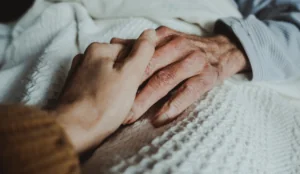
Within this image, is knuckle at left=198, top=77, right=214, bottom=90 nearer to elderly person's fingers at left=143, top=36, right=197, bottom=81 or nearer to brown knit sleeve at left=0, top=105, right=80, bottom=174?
elderly person's fingers at left=143, top=36, right=197, bottom=81

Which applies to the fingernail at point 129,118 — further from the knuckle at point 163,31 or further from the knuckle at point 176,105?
the knuckle at point 163,31

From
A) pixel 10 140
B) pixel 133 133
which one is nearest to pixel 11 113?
pixel 10 140

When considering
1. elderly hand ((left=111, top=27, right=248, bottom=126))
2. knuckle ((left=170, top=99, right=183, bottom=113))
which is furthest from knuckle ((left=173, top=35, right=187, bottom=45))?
knuckle ((left=170, top=99, right=183, bottom=113))

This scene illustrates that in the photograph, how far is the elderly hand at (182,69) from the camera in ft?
1.46

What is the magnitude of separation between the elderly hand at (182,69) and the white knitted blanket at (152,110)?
2 centimetres

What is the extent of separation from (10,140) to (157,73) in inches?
10.8

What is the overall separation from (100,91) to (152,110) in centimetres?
10

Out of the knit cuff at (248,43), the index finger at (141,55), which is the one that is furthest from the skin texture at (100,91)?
the knit cuff at (248,43)

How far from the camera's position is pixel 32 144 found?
0.79 feet

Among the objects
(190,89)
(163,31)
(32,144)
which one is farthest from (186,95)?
(32,144)

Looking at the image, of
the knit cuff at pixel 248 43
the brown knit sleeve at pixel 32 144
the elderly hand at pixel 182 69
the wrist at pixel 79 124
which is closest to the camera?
the brown knit sleeve at pixel 32 144

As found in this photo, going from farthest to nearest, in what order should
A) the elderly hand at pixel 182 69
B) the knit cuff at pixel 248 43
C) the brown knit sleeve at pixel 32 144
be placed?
the knit cuff at pixel 248 43
the elderly hand at pixel 182 69
the brown knit sleeve at pixel 32 144

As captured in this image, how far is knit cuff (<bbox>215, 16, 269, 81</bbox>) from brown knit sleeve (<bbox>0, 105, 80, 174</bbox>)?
431 millimetres

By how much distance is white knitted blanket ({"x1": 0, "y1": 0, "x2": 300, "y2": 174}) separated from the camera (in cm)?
34
